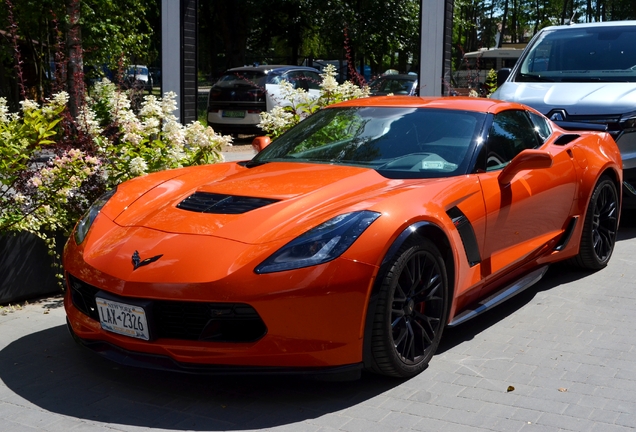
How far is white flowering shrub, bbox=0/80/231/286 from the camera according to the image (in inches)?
225

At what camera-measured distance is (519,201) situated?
5.23m

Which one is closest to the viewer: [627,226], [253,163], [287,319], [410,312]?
[287,319]

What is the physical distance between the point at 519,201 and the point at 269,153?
166 cm

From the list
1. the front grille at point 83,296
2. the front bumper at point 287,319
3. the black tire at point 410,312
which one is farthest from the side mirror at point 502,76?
the front grille at point 83,296

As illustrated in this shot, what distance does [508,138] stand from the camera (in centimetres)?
551

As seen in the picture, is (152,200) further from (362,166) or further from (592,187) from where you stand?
(592,187)

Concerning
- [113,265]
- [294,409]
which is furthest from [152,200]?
[294,409]

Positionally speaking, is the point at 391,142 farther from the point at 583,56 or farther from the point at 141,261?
the point at 583,56

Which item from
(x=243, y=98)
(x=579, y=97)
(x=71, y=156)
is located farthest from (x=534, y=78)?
(x=243, y=98)

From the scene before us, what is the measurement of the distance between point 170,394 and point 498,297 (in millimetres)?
2127

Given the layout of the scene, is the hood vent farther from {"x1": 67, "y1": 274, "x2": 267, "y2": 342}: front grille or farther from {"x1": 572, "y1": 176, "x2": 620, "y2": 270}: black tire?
{"x1": 572, "y1": 176, "x2": 620, "y2": 270}: black tire

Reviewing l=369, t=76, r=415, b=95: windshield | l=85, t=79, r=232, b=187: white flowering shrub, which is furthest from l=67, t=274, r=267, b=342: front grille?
l=369, t=76, r=415, b=95: windshield

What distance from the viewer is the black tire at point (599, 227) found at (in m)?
6.34

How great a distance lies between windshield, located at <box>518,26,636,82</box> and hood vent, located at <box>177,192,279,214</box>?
230 inches
